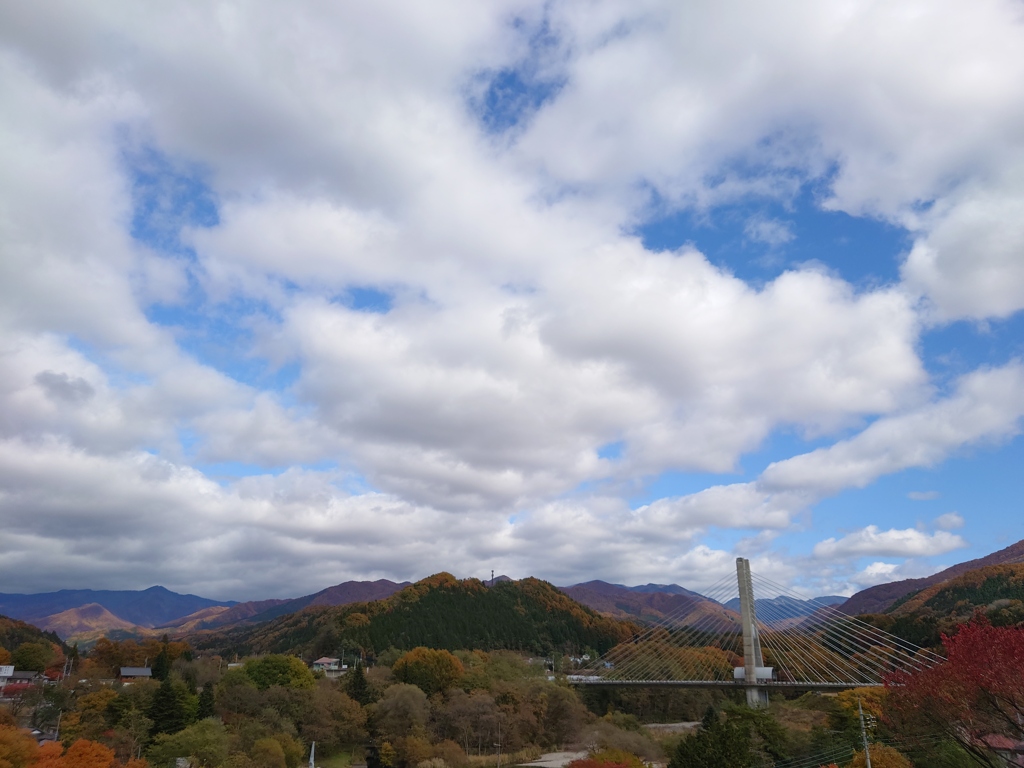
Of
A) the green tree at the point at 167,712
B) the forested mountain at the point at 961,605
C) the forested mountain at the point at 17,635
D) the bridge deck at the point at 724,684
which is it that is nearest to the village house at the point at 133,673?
the forested mountain at the point at 17,635

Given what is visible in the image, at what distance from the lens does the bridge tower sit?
54.7 metres

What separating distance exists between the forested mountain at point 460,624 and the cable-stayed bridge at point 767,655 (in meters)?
17.9

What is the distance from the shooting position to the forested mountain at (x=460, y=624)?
3278 inches

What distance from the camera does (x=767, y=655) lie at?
219 ft

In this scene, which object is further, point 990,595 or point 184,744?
point 990,595

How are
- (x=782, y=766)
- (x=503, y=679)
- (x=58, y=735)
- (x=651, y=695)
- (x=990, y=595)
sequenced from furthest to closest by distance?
(x=990, y=595) → (x=651, y=695) → (x=503, y=679) → (x=58, y=735) → (x=782, y=766)

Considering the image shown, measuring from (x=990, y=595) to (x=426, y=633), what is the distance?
62631 millimetres

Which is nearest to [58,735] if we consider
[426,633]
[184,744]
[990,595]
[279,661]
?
[184,744]

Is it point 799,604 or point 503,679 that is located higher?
point 799,604

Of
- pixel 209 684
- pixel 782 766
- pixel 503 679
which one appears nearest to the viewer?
pixel 782 766

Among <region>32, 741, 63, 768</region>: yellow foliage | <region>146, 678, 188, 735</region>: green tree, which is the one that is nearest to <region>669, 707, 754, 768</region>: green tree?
<region>32, 741, 63, 768</region>: yellow foliage

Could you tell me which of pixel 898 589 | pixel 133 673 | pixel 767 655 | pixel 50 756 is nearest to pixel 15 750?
pixel 50 756

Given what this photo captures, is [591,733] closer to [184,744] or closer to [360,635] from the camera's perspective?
[184,744]

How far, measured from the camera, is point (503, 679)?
5950 centimetres
